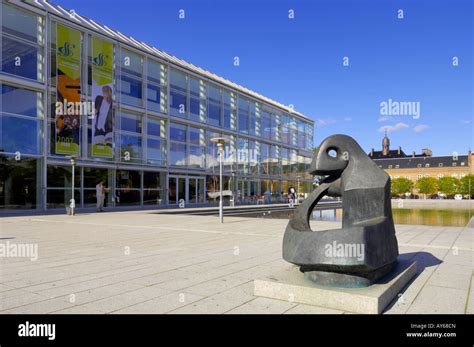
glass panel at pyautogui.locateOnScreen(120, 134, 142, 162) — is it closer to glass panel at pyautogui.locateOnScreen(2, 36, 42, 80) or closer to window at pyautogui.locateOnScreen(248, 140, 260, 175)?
glass panel at pyautogui.locateOnScreen(2, 36, 42, 80)

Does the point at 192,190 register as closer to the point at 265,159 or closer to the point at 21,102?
the point at 265,159

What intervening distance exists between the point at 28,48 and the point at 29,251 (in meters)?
19.2

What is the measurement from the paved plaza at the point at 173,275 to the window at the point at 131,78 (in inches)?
801

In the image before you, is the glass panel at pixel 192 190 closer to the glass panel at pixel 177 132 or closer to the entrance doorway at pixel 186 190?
the entrance doorway at pixel 186 190

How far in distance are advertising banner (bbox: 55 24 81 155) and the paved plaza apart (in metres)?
15.1

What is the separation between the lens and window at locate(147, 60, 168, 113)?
106 ft

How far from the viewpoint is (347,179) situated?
5285 mm

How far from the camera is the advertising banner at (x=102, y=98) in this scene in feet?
89.1

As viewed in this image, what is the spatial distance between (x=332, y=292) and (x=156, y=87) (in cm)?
3072

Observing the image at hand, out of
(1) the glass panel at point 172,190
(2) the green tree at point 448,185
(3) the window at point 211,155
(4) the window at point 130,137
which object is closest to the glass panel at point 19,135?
(4) the window at point 130,137

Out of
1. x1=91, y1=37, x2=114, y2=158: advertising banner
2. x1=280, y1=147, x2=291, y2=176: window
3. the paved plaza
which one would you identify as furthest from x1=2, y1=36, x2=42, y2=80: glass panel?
x1=280, y1=147, x2=291, y2=176: window
